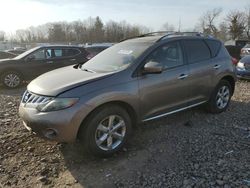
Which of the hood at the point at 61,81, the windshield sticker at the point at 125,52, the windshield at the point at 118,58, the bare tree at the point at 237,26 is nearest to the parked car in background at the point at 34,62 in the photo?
the windshield at the point at 118,58

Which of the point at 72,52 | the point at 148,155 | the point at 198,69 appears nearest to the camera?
the point at 148,155

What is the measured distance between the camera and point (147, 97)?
4254mm

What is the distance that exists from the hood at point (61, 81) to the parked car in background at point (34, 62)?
5384 millimetres

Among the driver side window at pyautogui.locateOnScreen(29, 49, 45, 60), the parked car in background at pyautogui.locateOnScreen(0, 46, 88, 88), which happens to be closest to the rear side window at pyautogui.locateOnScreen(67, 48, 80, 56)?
the parked car in background at pyautogui.locateOnScreen(0, 46, 88, 88)

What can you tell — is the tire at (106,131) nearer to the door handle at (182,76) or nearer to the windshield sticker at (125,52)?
the windshield sticker at (125,52)

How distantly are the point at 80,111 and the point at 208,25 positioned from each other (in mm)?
89273

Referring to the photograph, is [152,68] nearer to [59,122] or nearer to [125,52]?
[125,52]

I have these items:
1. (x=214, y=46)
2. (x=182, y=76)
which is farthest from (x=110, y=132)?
(x=214, y=46)

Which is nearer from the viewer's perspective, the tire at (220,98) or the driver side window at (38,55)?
the tire at (220,98)

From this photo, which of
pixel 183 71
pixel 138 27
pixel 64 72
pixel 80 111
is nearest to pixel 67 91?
pixel 80 111

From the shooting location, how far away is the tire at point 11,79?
943 centimetres

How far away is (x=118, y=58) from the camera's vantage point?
462 centimetres

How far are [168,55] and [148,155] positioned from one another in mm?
1751

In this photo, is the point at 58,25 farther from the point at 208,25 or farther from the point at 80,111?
the point at 80,111
